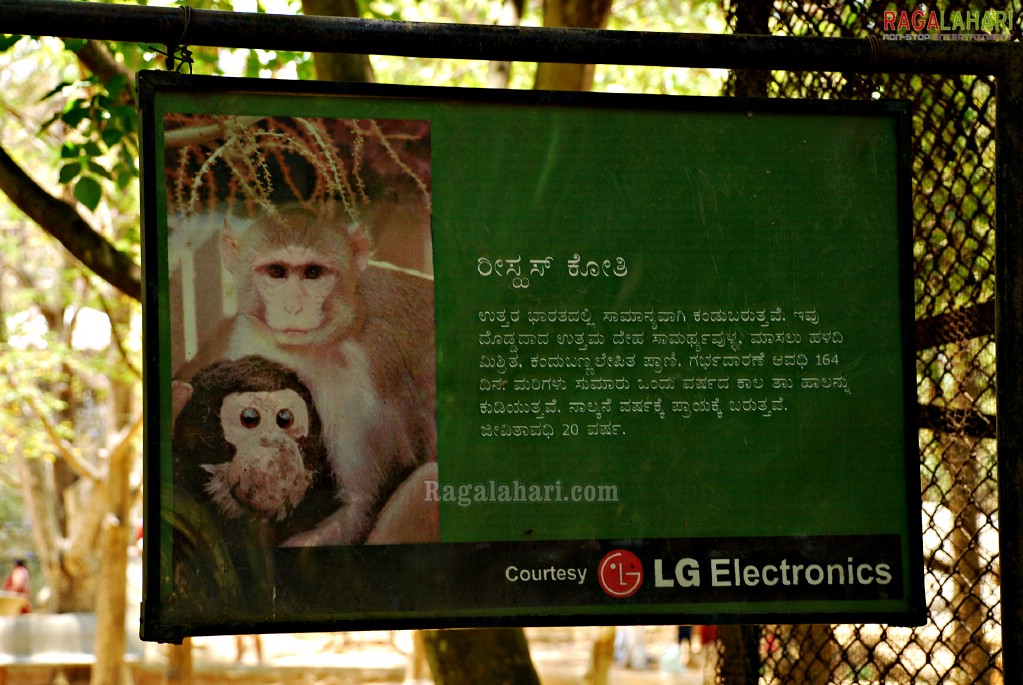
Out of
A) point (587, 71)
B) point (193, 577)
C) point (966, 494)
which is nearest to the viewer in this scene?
point (193, 577)

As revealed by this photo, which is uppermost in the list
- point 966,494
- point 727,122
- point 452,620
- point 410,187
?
point 727,122

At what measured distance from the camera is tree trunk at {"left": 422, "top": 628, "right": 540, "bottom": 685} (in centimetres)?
395

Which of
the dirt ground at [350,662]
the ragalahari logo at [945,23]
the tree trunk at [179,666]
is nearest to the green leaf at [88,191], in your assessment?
the ragalahari logo at [945,23]

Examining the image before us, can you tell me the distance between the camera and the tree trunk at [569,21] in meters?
5.34

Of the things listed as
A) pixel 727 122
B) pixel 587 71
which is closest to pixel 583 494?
pixel 727 122

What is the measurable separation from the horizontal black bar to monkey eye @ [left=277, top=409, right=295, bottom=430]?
77cm

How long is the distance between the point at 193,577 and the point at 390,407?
51 cm

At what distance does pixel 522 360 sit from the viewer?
2.23 meters

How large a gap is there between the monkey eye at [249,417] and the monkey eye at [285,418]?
42 mm

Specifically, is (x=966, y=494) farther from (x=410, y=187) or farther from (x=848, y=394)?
(x=410, y=187)

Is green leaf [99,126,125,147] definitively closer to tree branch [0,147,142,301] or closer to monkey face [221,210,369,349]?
tree branch [0,147,142,301]

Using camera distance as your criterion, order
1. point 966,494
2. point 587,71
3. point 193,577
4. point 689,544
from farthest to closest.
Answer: point 587,71 → point 966,494 → point 689,544 → point 193,577

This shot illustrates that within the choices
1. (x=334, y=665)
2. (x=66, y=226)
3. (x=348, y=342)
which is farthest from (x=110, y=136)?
(x=334, y=665)

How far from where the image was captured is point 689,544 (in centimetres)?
228
